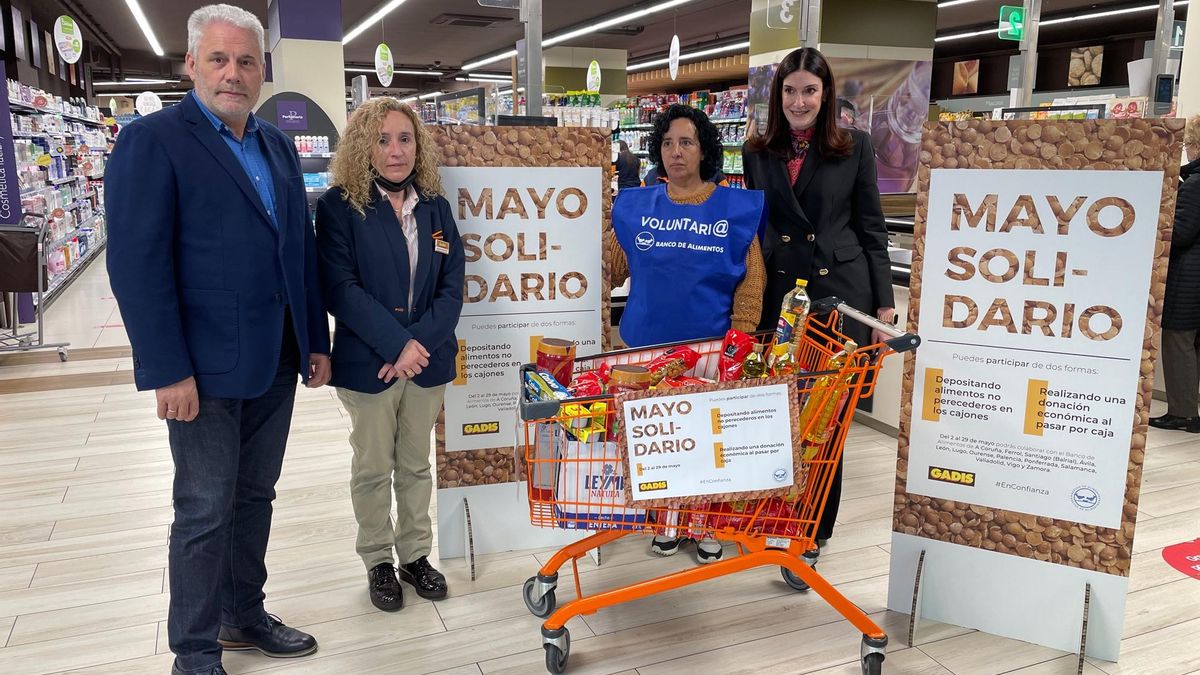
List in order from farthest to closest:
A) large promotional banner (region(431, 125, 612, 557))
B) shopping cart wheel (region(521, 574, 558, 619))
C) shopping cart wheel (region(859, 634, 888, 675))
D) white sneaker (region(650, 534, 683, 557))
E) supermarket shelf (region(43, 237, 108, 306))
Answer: supermarket shelf (region(43, 237, 108, 306))
white sneaker (region(650, 534, 683, 557))
large promotional banner (region(431, 125, 612, 557))
shopping cart wheel (region(521, 574, 558, 619))
shopping cart wheel (region(859, 634, 888, 675))

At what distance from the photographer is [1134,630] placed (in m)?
2.70

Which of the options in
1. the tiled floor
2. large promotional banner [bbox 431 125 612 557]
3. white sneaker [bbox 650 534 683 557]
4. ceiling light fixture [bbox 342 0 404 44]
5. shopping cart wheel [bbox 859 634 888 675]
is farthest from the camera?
ceiling light fixture [bbox 342 0 404 44]

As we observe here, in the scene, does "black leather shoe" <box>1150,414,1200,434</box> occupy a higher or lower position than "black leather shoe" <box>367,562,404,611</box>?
higher

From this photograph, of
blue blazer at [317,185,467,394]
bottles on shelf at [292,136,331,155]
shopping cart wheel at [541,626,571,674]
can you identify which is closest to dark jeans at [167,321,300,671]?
blue blazer at [317,185,467,394]

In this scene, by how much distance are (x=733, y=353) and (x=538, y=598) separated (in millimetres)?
1057

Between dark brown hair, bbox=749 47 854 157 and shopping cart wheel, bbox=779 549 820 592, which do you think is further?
shopping cart wheel, bbox=779 549 820 592

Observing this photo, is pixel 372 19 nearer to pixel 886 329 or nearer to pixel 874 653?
pixel 886 329

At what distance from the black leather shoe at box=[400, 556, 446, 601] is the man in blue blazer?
0.71 m

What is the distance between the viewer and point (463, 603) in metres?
2.87

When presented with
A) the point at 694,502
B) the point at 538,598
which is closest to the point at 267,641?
the point at 538,598

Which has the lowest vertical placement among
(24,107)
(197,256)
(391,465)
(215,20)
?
(391,465)

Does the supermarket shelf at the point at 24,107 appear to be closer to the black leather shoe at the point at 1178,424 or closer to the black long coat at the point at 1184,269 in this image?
the black long coat at the point at 1184,269

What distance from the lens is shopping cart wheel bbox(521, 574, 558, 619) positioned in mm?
2710

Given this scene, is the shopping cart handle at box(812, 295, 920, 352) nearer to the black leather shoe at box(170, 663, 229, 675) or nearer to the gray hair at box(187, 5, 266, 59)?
the gray hair at box(187, 5, 266, 59)
